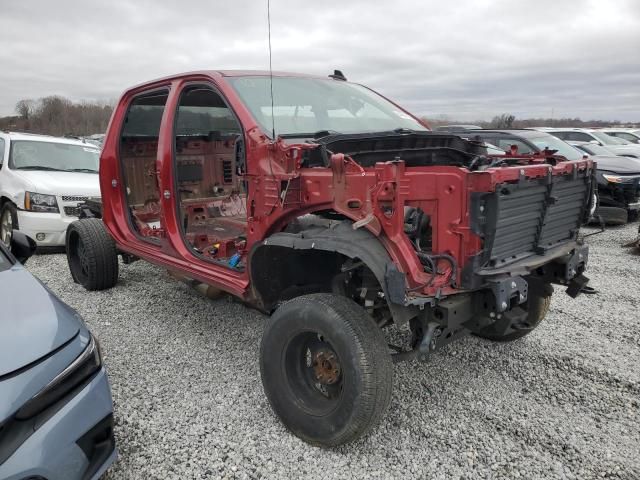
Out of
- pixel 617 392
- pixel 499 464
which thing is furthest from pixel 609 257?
pixel 499 464

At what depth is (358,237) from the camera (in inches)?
99.1

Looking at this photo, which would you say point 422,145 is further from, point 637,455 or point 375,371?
point 637,455

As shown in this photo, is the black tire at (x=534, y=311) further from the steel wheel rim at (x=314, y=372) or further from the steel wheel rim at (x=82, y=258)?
the steel wheel rim at (x=82, y=258)

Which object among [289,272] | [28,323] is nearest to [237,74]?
[289,272]

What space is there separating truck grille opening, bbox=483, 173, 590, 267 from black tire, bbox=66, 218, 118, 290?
392cm

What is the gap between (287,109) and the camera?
3.37 metres

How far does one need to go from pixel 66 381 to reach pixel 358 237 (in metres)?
1.47

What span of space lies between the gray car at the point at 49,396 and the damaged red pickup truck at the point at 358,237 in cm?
92

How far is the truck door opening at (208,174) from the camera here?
4828 millimetres

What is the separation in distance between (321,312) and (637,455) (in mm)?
1789

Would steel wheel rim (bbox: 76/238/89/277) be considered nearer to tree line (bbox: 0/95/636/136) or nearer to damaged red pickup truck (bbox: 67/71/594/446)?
damaged red pickup truck (bbox: 67/71/594/446)

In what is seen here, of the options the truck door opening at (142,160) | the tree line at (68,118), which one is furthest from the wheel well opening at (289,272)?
the tree line at (68,118)

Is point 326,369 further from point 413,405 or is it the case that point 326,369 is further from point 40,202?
point 40,202

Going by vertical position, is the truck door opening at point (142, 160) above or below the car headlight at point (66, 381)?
above
